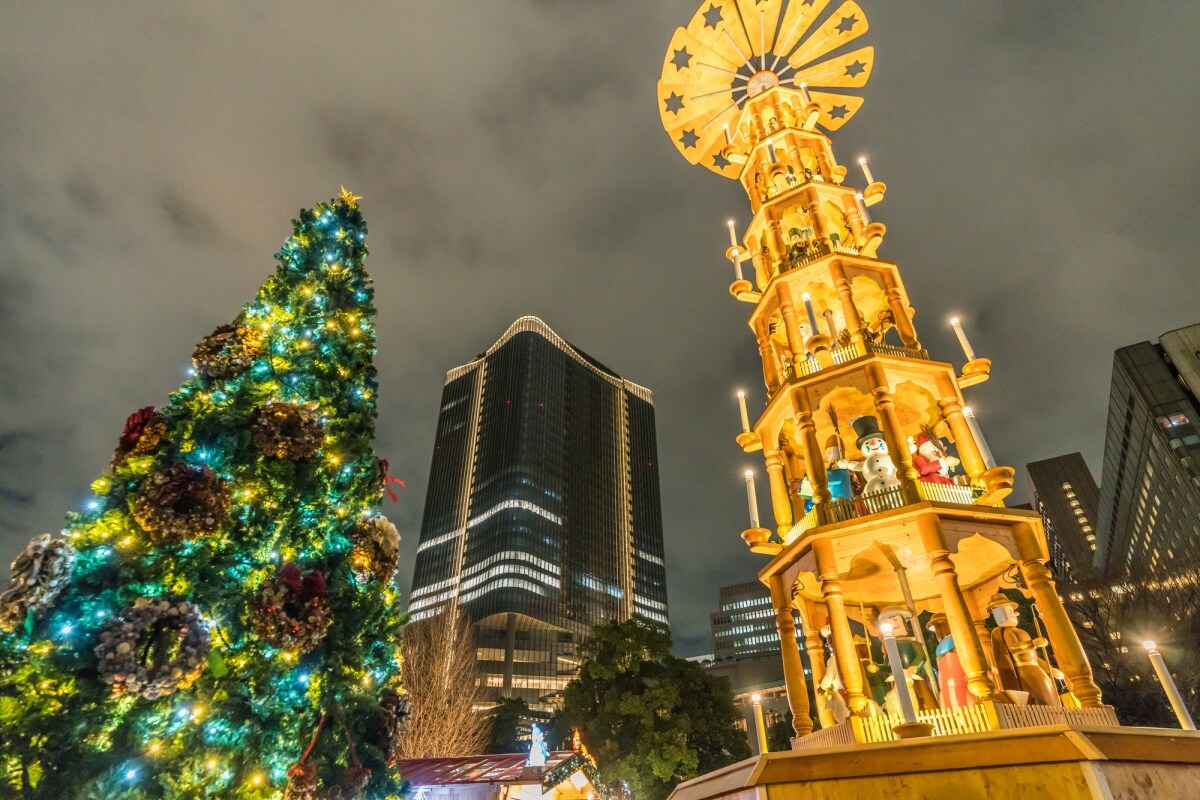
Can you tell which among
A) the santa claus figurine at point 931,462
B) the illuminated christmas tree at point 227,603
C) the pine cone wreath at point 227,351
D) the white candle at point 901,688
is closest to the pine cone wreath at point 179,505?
the illuminated christmas tree at point 227,603

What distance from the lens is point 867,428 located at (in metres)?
9.52

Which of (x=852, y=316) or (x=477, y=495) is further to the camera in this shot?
(x=477, y=495)

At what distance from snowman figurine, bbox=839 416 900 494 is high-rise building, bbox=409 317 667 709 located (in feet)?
266

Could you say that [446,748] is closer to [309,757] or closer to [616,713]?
[616,713]

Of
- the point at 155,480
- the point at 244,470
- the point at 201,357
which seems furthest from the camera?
the point at 201,357

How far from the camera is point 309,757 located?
505 cm

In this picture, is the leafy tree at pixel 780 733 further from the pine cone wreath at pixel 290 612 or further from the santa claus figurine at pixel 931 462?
the pine cone wreath at pixel 290 612

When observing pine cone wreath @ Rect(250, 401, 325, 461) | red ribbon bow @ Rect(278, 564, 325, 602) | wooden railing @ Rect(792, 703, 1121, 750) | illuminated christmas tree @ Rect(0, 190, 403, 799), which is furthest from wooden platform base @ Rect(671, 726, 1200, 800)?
pine cone wreath @ Rect(250, 401, 325, 461)

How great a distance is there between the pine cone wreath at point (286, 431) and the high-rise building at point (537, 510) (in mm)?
82983

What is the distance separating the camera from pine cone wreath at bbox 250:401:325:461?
551 cm

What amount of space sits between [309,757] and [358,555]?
1.87 m

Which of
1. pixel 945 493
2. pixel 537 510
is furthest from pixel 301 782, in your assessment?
pixel 537 510

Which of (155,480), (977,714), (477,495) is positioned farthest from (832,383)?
(477,495)

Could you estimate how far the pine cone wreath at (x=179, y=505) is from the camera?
4656mm
